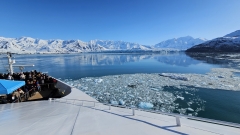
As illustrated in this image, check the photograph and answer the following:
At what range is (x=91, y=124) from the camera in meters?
4.04

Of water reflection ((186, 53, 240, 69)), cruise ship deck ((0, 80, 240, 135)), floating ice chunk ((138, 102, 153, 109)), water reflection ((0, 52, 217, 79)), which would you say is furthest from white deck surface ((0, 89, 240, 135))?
water reflection ((186, 53, 240, 69))

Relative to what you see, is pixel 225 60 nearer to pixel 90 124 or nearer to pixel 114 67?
pixel 114 67

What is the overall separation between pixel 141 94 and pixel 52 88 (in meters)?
7.71


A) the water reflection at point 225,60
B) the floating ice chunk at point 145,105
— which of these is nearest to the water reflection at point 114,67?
the water reflection at point 225,60

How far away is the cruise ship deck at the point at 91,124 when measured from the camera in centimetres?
344

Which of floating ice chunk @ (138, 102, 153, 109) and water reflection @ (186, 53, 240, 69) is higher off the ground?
water reflection @ (186, 53, 240, 69)

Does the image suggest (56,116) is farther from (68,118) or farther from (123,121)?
(123,121)

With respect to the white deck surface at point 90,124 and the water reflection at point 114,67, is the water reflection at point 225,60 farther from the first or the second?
the white deck surface at point 90,124

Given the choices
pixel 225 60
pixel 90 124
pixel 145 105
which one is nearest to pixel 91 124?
pixel 90 124

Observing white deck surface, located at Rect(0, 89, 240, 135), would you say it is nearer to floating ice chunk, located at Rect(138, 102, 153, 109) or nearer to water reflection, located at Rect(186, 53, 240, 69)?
floating ice chunk, located at Rect(138, 102, 153, 109)

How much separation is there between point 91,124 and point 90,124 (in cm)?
3

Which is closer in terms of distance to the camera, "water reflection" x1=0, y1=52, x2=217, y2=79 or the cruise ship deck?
the cruise ship deck

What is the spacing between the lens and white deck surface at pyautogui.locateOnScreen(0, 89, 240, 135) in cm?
344

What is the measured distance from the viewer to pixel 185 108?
930 centimetres
